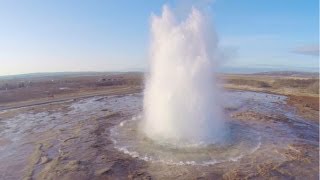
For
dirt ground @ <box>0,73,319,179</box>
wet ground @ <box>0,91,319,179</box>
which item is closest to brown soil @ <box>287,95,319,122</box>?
dirt ground @ <box>0,73,319,179</box>

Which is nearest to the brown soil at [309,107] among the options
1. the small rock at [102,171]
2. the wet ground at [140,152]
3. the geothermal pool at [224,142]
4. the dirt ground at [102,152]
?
the dirt ground at [102,152]

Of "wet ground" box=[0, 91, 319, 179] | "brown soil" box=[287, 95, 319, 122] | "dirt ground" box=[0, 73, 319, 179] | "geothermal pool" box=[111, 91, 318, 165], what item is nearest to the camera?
"dirt ground" box=[0, 73, 319, 179]

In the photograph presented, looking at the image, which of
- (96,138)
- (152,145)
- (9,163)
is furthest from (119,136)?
(9,163)

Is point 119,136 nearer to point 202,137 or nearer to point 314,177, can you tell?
point 202,137

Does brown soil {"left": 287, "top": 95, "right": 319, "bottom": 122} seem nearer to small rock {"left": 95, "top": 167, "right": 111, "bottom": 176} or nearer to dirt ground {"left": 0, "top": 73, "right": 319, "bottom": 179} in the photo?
dirt ground {"left": 0, "top": 73, "right": 319, "bottom": 179}

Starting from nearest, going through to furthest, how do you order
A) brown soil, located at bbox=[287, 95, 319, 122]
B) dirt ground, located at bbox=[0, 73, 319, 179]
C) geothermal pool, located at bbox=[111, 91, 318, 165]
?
dirt ground, located at bbox=[0, 73, 319, 179], geothermal pool, located at bbox=[111, 91, 318, 165], brown soil, located at bbox=[287, 95, 319, 122]

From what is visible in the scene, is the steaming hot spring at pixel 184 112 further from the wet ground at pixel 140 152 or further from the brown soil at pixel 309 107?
the brown soil at pixel 309 107

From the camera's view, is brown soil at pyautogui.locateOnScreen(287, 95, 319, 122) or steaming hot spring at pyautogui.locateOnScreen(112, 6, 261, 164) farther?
brown soil at pyautogui.locateOnScreen(287, 95, 319, 122)

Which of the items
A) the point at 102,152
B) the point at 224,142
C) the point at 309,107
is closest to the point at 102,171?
the point at 102,152
